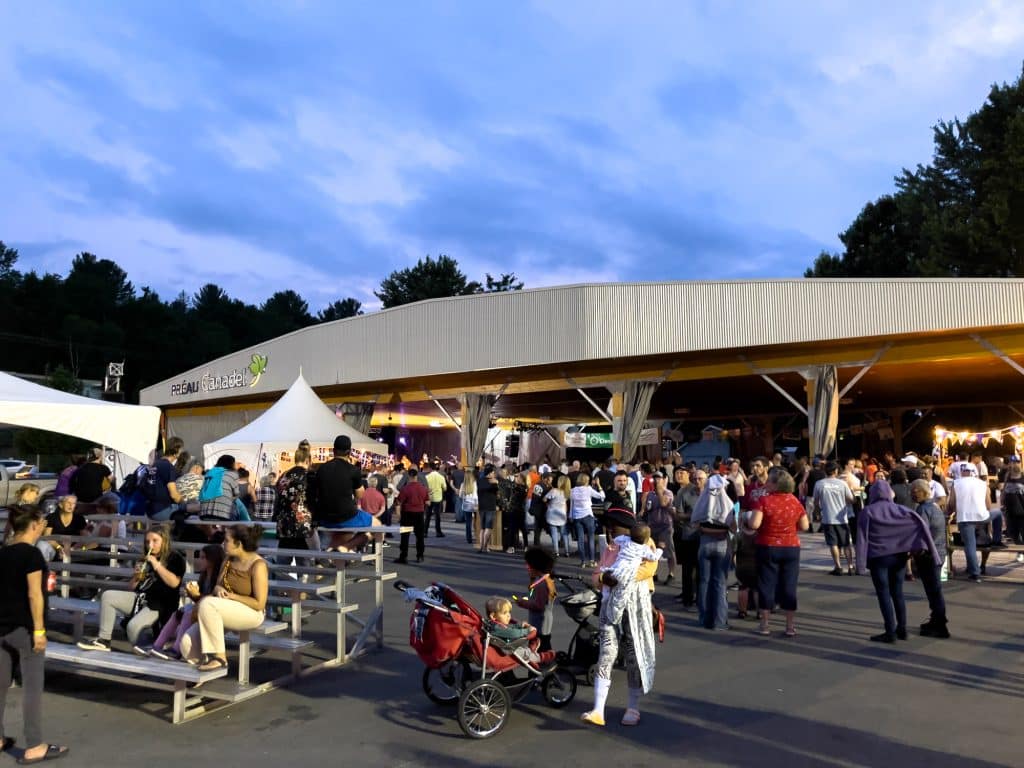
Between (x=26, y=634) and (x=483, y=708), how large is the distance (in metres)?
2.81

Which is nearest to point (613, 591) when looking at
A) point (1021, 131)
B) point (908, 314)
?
point (908, 314)

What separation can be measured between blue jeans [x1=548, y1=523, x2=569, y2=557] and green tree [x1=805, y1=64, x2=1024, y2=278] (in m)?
27.2

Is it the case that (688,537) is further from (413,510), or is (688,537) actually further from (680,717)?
(413,510)

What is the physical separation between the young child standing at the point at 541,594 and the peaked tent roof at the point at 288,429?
40.0ft

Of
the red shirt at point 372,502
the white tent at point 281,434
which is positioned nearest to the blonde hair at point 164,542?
the red shirt at point 372,502

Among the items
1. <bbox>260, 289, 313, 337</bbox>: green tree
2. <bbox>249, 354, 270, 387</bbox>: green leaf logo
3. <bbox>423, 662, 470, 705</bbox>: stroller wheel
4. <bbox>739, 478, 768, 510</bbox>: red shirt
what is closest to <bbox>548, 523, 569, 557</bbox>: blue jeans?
<bbox>739, 478, 768, 510</bbox>: red shirt

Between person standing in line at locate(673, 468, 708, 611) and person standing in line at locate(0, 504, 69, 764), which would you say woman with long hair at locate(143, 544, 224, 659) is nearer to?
person standing in line at locate(0, 504, 69, 764)

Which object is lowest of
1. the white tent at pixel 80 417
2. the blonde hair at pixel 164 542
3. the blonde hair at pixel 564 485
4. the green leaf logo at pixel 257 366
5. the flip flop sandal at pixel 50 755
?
the flip flop sandal at pixel 50 755

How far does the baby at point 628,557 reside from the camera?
532 centimetres

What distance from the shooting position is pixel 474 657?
17.2 feet

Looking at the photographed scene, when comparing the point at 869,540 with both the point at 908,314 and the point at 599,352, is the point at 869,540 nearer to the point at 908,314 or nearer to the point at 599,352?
the point at 908,314

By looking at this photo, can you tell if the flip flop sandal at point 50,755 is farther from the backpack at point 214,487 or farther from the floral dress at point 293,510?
the backpack at point 214,487

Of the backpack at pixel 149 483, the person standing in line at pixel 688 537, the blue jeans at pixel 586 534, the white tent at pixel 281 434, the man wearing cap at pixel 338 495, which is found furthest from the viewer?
the white tent at pixel 281 434

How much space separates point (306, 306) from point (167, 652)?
9281 centimetres
